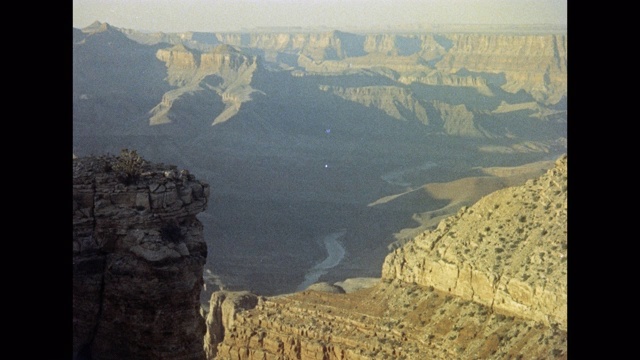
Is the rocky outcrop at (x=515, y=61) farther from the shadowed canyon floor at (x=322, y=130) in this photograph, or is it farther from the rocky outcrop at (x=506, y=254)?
the rocky outcrop at (x=506, y=254)

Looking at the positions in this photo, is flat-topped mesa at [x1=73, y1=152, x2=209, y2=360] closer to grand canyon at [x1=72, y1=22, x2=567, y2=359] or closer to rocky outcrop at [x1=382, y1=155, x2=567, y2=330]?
grand canyon at [x1=72, y1=22, x2=567, y2=359]

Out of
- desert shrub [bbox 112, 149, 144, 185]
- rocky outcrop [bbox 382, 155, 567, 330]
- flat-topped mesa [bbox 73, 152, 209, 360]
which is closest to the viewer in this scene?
flat-topped mesa [bbox 73, 152, 209, 360]

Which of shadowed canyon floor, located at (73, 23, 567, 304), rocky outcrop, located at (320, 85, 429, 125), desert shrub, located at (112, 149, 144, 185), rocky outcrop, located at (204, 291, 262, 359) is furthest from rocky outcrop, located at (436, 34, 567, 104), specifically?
desert shrub, located at (112, 149, 144, 185)

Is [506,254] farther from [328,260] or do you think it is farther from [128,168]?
[328,260]

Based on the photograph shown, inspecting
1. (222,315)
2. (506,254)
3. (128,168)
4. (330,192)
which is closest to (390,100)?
(330,192)

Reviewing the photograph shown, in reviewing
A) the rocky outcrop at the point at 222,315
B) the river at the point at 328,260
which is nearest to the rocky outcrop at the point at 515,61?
the river at the point at 328,260
